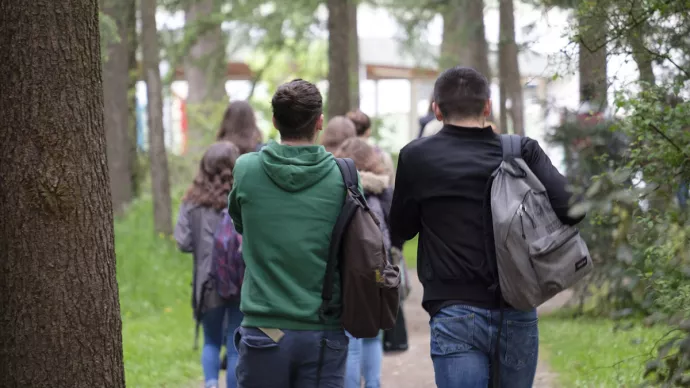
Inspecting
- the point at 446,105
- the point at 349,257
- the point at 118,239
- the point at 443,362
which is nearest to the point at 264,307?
the point at 349,257

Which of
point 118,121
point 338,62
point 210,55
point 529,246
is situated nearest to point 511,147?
point 529,246

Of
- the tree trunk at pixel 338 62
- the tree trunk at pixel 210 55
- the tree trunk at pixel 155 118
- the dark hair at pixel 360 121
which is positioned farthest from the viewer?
the tree trunk at pixel 210 55

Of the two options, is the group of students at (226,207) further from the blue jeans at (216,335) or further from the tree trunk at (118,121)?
the tree trunk at (118,121)

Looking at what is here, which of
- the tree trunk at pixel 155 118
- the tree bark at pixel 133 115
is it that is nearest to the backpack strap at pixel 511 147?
the tree trunk at pixel 155 118

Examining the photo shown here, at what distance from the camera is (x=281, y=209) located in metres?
4.20

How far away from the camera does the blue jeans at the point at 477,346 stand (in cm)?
426

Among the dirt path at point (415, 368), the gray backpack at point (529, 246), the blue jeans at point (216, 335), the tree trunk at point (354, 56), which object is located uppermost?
the tree trunk at point (354, 56)

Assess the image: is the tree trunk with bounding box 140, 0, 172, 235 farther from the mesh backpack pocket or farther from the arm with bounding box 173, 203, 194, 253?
the mesh backpack pocket

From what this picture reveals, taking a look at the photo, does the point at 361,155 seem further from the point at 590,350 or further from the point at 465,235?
the point at 590,350

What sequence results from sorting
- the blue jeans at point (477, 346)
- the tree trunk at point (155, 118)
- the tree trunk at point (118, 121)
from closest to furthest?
1. the blue jeans at point (477, 346)
2. the tree trunk at point (155, 118)
3. the tree trunk at point (118, 121)

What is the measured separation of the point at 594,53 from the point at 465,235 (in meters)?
2.30

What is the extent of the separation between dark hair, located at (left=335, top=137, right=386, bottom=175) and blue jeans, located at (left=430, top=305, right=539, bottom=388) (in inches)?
112

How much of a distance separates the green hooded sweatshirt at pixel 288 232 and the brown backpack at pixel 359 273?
0.12 feet

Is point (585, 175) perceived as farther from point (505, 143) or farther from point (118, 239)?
point (118, 239)
